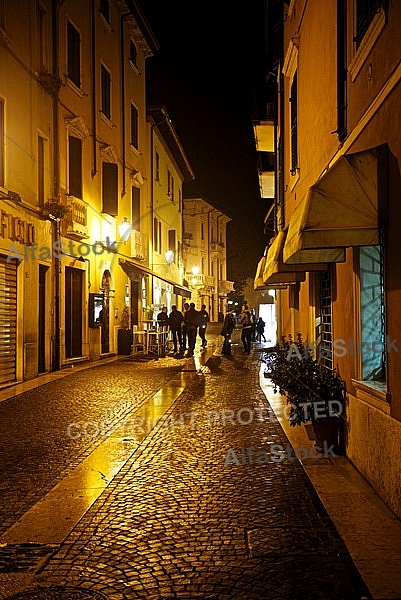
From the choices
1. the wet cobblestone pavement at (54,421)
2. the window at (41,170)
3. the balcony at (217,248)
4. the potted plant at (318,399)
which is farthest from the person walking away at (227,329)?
the balcony at (217,248)

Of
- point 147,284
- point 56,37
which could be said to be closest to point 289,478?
point 56,37

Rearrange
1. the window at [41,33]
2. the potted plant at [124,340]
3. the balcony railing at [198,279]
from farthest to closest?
the balcony railing at [198,279], the potted plant at [124,340], the window at [41,33]

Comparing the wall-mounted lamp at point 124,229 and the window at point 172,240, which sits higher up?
the window at point 172,240

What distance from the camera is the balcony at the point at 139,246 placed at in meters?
26.9

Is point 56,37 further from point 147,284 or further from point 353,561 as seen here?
point 353,561

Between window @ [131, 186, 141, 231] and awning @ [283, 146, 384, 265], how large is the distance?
2185 cm

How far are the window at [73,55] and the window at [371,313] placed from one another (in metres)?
14.5

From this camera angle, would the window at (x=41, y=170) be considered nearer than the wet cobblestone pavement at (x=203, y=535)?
No

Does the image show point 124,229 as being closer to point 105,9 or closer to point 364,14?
point 105,9

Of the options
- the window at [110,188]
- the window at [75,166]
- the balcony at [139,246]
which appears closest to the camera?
the window at [75,166]

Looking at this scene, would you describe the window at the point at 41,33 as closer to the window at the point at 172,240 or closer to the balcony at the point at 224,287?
the window at the point at 172,240

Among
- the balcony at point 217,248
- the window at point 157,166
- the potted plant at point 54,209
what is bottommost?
the potted plant at point 54,209

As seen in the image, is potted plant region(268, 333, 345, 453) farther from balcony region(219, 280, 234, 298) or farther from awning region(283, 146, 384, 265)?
balcony region(219, 280, 234, 298)

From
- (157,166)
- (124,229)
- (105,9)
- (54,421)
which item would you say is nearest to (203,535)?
(54,421)
